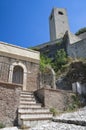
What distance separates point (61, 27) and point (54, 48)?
11984 mm

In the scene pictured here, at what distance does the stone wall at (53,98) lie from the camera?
7656 mm

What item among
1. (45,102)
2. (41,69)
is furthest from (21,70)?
(45,102)

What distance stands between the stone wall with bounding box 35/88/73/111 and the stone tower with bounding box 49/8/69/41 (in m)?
28.7

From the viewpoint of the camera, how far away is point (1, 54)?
10742 mm

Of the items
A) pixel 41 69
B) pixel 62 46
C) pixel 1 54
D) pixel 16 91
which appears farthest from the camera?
pixel 62 46

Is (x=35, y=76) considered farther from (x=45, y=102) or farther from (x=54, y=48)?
(x=54, y=48)

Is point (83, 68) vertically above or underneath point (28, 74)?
above

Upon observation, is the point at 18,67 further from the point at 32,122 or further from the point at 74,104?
the point at 32,122

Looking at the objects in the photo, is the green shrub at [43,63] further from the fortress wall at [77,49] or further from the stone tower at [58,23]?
the stone tower at [58,23]

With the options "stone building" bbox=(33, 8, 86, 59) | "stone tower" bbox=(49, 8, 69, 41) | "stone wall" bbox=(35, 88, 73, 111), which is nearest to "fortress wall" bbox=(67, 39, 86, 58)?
"stone building" bbox=(33, 8, 86, 59)

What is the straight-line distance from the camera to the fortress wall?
75.9 ft

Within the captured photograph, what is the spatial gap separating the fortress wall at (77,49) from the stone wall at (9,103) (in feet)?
60.4

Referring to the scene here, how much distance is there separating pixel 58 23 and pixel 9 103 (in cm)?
3467

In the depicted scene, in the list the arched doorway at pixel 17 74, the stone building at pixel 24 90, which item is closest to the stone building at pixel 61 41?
the stone building at pixel 24 90
